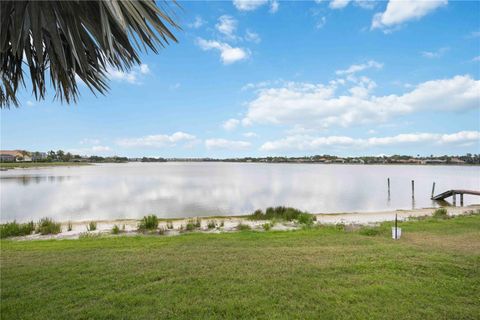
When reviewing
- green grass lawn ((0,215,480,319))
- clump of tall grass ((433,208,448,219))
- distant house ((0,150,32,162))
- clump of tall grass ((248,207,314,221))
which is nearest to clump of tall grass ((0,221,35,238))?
green grass lawn ((0,215,480,319))

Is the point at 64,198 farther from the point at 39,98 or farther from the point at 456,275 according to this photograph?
the point at 456,275

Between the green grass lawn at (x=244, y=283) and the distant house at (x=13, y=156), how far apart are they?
6098 inches

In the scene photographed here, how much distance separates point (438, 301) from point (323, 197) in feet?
80.5

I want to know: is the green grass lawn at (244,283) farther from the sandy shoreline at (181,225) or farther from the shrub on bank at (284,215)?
the shrub on bank at (284,215)

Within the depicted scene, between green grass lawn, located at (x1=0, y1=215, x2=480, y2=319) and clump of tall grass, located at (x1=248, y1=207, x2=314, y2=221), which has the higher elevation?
green grass lawn, located at (x1=0, y1=215, x2=480, y2=319)

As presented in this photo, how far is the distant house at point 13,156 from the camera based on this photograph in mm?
127175

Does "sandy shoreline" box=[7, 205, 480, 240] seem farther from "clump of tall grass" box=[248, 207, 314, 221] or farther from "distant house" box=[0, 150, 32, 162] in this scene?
"distant house" box=[0, 150, 32, 162]

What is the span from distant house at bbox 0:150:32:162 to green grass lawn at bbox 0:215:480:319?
508 ft

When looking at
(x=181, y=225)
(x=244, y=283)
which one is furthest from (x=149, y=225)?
(x=244, y=283)

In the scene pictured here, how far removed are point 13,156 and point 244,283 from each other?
535 feet

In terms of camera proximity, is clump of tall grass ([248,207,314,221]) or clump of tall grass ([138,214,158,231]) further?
clump of tall grass ([248,207,314,221])

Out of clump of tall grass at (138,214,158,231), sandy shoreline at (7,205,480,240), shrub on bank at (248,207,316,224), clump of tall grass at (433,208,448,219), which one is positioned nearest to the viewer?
sandy shoreline at (7,205,480,240)

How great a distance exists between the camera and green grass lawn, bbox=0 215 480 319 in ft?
10.9

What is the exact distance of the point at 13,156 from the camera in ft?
429
